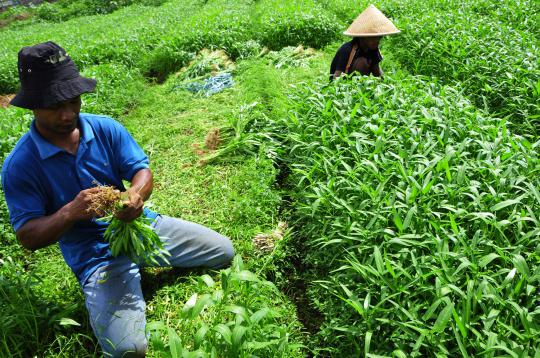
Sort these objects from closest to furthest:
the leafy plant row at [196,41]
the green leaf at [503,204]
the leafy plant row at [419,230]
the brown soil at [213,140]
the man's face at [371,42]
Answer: the leafy plant row at [419,230] → the green leaf at [503,204] → the man's face at [371,42] → the brown soil at [213,140] → the leafy plant row at [196,41]

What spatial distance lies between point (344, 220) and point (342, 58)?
2.67m

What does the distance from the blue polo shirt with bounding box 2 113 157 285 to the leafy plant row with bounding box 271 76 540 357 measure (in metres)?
1.33

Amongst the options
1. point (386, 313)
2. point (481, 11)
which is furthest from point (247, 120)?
point (481, 11)

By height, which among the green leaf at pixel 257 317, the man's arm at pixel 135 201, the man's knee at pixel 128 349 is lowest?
the man's knee at pixel 128 349

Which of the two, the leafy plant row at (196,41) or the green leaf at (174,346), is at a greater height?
the leafy plant row at (196,41)

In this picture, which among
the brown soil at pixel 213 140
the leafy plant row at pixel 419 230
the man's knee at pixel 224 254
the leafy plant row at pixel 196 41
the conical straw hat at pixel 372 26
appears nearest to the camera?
the leafy plant row at pixel 419 230

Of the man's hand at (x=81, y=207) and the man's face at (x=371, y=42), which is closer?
the man's hand at (x=81, y=207)

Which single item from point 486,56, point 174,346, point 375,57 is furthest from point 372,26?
point 174,346

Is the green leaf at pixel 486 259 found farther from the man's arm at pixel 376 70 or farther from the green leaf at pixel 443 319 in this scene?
the man's arm at pixel 376 70

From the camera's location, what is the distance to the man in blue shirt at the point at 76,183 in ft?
6.91

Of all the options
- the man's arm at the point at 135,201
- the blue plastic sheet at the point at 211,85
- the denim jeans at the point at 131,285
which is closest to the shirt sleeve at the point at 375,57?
the blue plastic sheet at the point at 211,85

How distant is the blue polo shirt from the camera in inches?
87.8

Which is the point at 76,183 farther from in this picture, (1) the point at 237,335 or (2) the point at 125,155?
(1) the point at 237,335

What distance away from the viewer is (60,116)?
85.6 inches
